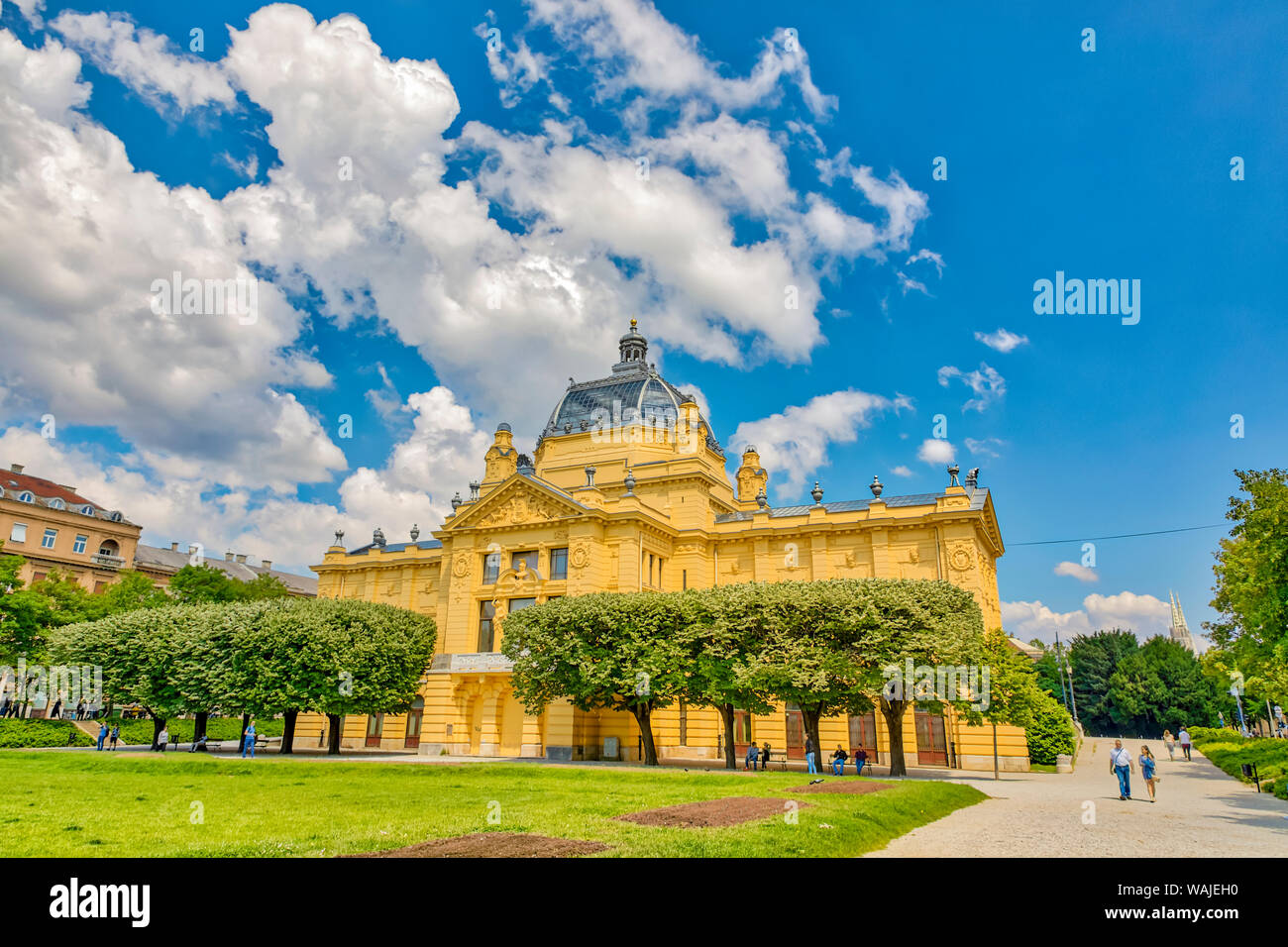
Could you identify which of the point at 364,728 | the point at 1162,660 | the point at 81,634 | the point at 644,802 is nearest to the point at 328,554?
the point at 364,728

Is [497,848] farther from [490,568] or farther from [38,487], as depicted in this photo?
[38,487]

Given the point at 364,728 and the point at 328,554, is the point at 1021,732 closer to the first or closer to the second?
the point at 364,728

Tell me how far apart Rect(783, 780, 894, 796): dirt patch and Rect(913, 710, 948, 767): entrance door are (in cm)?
2221

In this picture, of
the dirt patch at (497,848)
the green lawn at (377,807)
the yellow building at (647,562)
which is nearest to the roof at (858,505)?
the yellow building at (647,562)

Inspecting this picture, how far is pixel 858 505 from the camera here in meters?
52.9

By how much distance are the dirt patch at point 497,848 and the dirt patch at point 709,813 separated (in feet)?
11.8

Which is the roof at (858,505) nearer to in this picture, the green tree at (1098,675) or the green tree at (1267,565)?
the green tree at (1267,565)

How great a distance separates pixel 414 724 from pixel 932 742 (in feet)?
116

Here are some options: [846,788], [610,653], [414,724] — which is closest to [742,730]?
[610,653]

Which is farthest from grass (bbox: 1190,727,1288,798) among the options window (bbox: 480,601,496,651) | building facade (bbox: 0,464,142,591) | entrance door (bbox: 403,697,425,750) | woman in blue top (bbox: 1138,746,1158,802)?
building facade (bbox: 0,464,142,591)

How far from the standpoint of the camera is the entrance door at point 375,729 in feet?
195

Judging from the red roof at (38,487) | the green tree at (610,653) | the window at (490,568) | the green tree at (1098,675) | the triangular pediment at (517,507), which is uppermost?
the red roof at (38,487)
